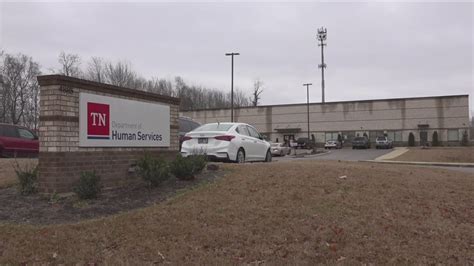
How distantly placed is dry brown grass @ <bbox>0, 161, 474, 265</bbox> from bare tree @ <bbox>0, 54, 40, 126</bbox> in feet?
194

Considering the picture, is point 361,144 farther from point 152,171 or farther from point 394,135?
point 152,171

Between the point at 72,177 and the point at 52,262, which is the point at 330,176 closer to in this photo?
the point at 72,177

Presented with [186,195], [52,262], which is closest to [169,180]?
[186,195]

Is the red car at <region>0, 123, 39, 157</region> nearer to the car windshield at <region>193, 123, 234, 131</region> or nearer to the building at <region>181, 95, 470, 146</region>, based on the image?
the car windshield at <region>193, 123, 234, 131</region>

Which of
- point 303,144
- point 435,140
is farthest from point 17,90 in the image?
point 435,140

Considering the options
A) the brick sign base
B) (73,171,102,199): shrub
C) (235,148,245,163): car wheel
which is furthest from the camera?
(235,148,245,163): car wheel

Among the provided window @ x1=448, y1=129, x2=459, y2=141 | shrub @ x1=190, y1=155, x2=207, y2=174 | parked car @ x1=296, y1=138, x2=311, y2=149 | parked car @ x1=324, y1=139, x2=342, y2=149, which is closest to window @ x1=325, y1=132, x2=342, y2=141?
parked car @ x1=324, y1=139, x2=342, y2=149

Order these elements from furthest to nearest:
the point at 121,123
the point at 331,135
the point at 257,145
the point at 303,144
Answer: the point at 331,135 → the point at 303,144 → the point at 257,145 → the point at 121,123

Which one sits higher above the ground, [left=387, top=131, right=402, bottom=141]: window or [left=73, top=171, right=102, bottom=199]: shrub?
[left=387, top=131, right=402, bottom=141]: window

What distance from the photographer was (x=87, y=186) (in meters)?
7.68

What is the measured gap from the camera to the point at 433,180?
10773 mm

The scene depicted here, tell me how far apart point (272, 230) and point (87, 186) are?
3110mm

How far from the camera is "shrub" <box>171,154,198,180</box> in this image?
9.23m

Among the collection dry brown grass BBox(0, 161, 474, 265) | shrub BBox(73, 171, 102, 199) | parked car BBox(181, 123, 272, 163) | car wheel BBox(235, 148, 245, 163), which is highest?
parked car BBox(181, 123, 272, 163)
